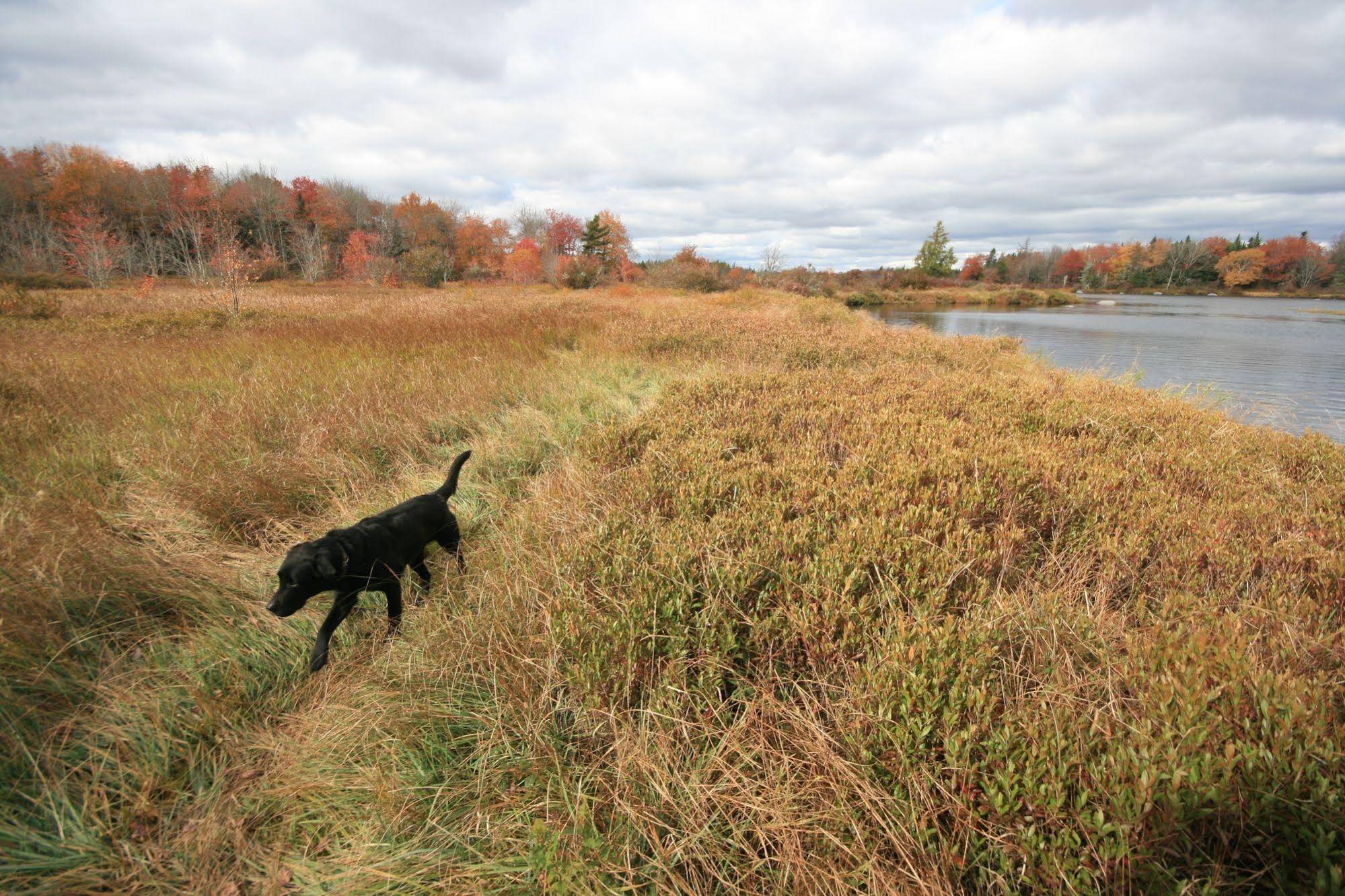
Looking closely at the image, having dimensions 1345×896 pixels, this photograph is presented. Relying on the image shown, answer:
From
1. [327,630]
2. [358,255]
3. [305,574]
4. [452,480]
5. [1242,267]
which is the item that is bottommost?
[327,630]

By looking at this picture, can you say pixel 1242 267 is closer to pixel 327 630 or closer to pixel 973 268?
pixel 973 268

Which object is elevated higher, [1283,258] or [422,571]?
[1283,258]

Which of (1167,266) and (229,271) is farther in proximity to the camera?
(1167,266)

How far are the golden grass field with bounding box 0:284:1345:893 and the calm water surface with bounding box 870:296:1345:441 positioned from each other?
6.48m

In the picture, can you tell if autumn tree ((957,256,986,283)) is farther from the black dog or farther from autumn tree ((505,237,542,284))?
the black dog

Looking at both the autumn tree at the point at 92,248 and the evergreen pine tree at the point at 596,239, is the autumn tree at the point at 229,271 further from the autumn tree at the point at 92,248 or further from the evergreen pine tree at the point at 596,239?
the evergreen pine tree at the point at 596,239

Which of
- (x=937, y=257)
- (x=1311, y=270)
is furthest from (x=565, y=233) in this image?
(x=1311, y=270)

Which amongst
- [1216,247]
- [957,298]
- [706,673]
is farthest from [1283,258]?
[706,673]

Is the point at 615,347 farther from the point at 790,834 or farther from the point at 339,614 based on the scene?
the point at 790,834

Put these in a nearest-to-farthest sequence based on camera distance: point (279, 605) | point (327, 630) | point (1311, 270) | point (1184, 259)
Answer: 1. point (279, 605)
2. point (327, 630)
3. point (1311, 270)
4. point (1184, 259)

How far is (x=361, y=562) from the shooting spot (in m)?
2.52

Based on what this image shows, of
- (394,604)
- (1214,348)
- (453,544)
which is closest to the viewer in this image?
(394,604)

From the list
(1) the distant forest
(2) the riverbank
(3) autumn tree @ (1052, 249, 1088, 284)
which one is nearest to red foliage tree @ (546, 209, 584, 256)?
(1) the distant forest

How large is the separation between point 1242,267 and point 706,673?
10595 cm
